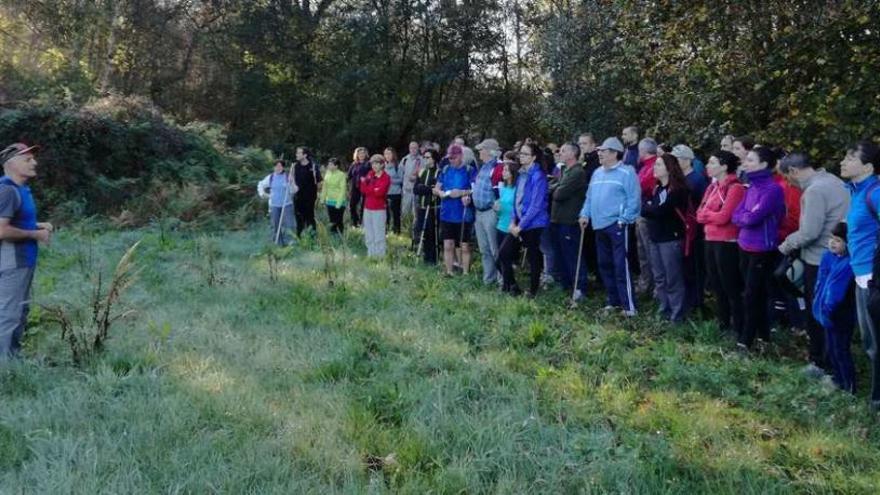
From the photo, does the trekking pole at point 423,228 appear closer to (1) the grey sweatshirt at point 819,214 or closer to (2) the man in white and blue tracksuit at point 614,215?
(2) the man in white and blue tracksuit at point 614,215

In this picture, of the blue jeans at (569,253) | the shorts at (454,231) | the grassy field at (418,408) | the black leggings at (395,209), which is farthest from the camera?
the black leggings at (395,209)

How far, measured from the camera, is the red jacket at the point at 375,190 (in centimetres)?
1098

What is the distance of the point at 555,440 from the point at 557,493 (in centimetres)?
62

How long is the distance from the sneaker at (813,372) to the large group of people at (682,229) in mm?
26

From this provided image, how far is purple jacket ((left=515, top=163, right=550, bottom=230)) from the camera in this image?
8.42 m

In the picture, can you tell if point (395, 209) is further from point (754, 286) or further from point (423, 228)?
point (754, 286)

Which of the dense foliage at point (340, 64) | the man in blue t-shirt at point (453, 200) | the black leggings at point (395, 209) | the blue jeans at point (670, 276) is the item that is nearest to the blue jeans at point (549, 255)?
the man in blue t-shirt at point (453, 200)

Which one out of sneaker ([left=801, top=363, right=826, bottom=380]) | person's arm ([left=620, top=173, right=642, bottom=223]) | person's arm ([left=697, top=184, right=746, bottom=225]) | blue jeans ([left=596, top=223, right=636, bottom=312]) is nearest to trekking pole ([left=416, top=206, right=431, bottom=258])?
blue jeans ([left=596, top=223, right=636, bottom=312])

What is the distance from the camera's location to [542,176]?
28.0 feet

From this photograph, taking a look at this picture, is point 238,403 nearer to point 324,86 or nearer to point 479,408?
point 479,408

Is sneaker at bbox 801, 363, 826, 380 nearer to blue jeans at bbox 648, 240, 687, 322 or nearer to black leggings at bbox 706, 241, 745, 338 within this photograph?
black leggings at bbox 706, 241, 745, 338

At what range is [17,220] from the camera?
5.66 meters

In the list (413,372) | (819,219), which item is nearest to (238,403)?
(413,372)

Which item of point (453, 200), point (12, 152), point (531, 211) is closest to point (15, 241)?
point (12, 152)
